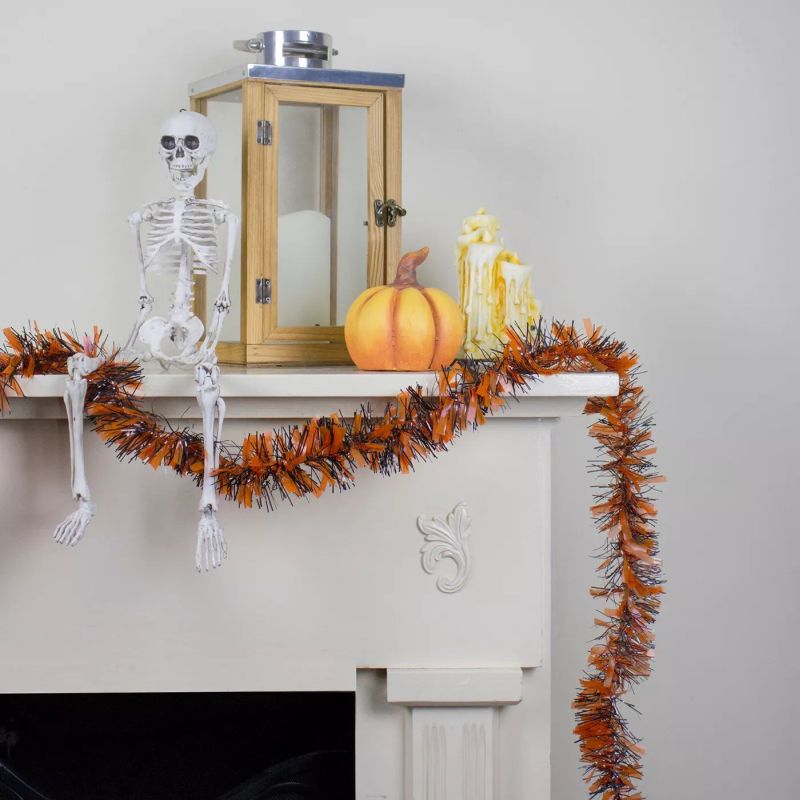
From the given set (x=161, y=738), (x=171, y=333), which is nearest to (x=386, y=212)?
(x=171, y=333)

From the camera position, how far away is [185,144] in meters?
0.94

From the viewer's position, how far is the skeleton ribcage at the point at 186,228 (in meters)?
0.93

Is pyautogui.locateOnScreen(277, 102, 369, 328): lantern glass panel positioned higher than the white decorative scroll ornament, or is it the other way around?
pyautogui.locateOnScreen(277, 102, 369, 328): lantern glass panel

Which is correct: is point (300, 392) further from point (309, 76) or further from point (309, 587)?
point (309, 76)

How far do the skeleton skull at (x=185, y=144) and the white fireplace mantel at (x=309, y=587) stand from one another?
24 cm

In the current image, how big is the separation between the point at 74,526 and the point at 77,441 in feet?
0.23

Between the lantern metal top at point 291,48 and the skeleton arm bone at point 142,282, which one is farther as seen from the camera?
the lantern metal top at point 291,48

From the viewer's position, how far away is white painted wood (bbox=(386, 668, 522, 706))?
0.88 m

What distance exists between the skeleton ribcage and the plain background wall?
348mm

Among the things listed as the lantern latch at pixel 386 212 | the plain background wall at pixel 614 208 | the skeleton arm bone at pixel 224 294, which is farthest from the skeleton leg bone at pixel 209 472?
the plain background wall at pixel 614 208

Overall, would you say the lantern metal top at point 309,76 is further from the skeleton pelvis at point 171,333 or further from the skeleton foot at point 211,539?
the skeleton foot at point 211,539

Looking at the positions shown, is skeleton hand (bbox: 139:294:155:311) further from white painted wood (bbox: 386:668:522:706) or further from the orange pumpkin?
white painted wood (bbox: 386:668:522:706)

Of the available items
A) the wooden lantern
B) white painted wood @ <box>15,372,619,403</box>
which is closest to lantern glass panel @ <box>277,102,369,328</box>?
the wooden lantern

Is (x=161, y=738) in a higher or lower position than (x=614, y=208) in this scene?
lower
